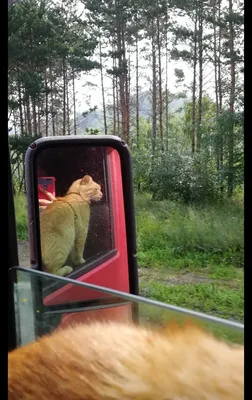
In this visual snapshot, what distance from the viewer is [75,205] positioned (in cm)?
170

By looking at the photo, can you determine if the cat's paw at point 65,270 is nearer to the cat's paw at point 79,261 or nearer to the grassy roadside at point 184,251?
the cat's paw at point 79,261

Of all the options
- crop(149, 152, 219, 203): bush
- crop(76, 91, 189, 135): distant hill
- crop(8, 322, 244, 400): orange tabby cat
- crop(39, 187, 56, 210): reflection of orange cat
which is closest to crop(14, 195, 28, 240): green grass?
crop(39, 187, 56, 210): reflection of orange cat

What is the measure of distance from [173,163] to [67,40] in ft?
3.81

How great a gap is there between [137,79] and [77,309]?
9.26 feet

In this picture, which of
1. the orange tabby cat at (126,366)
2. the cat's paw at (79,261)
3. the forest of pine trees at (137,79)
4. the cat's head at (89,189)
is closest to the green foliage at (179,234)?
the forest of pine trees at (137,79)

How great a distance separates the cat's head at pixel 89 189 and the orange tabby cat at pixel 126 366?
1.11 m

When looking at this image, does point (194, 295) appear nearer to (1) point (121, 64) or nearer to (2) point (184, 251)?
(2) point (184, 251)

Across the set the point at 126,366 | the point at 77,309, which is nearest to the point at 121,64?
the point at 77,309

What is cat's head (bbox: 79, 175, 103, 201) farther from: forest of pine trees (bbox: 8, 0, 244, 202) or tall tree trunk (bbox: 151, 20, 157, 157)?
tall tree trunk (bbox: 151, 20, 157, 157)

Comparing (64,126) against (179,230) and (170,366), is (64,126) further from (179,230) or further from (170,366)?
(170,366)

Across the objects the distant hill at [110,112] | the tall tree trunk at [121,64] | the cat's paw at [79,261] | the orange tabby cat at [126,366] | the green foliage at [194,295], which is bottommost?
the green foliage at [194,295]

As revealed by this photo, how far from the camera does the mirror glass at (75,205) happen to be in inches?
60.4

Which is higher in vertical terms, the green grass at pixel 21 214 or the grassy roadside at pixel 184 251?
the green grass at pixel 21 214
